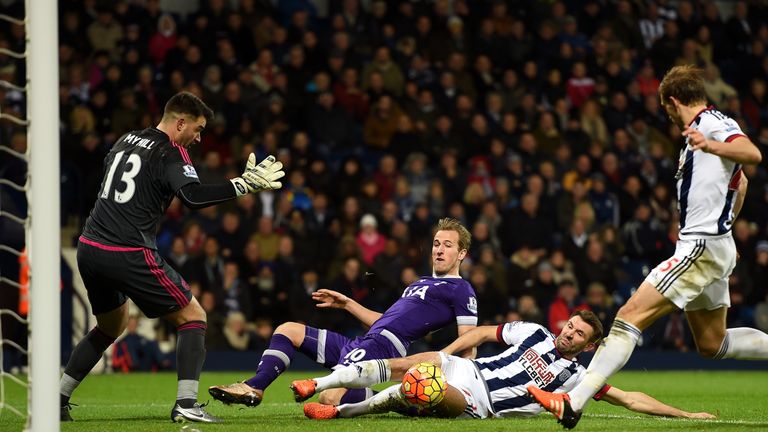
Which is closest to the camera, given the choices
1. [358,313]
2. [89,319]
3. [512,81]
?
[358,313]

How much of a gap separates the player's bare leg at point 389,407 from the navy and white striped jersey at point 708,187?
1835mm

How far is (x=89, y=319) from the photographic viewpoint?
47.9 feet

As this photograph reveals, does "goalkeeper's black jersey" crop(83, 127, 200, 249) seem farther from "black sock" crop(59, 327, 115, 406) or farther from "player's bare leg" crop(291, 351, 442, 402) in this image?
"player's bare leg" crop(291, 351, 442, 402)

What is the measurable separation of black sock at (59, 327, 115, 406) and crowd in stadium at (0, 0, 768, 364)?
24.1 ft

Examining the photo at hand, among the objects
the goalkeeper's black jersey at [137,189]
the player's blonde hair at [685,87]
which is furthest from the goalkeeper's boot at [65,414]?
the player's blonde hair at [685,87]

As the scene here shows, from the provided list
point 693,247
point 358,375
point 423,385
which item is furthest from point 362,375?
point 693,247

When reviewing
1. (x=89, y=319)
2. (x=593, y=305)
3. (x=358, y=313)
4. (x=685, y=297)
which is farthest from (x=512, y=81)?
(x=685, y=297)

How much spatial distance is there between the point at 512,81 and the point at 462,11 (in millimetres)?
1894

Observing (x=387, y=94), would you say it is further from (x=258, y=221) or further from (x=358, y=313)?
(x=358, y=313)

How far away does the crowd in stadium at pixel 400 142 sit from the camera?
626 inches

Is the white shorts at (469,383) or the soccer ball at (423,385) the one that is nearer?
the soccer ball at (423,385)

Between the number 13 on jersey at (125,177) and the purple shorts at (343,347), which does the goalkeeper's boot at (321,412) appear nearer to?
the purple shorts at (343,347)

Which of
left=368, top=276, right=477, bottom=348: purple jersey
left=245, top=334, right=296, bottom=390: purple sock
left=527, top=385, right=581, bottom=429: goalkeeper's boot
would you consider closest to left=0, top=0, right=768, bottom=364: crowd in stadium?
left=368, top=276, right=477, bottom=348: purple jersey

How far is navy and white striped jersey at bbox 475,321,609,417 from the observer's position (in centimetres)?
770
